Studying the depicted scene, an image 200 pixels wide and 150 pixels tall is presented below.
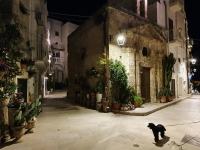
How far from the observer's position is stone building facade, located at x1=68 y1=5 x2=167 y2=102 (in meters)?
9.45

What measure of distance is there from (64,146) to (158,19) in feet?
44.7

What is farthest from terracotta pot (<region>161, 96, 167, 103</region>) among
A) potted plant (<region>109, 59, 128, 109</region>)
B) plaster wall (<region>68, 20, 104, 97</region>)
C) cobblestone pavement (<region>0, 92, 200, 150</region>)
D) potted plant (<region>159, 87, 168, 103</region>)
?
plaster wall (<region>68, 20, 104, 97</region>)

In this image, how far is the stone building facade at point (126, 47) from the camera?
9.45 metres

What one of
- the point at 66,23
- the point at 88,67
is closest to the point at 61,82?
the point at 66,23

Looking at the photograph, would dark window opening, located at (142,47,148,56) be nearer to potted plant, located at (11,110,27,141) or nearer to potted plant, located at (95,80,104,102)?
potted plant, located at (95,80,104,102)

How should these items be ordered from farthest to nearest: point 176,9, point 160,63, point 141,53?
point 176,9 < point 160,63 < point 141,53

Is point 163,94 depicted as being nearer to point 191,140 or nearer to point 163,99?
point 163,99

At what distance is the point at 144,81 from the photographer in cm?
1135

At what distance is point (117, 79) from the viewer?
8.91m

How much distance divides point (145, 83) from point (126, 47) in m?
3.41

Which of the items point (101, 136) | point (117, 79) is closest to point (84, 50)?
point (117, 79)

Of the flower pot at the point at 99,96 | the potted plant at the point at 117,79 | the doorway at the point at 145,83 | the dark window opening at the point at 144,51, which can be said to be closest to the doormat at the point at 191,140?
the potted plant at the point at 117,79

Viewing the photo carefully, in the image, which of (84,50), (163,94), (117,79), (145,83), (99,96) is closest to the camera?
(117,79)

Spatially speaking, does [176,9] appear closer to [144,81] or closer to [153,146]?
[144,81]
